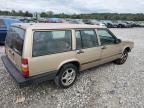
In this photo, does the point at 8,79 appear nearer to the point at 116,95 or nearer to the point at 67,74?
the point at 67,74

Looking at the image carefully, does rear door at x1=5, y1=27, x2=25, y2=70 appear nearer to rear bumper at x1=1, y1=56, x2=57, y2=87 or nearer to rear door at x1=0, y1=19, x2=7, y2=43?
rear bumper at x1=1, y1=56, x2=57, y2=87

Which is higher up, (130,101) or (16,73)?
(16,73)

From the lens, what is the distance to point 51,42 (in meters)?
3.52

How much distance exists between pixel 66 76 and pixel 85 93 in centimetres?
65

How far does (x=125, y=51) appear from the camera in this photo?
6223mm

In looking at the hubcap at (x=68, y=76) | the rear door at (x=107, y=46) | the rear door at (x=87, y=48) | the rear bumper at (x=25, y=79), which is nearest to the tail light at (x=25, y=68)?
the rear bumper at (x=25, y=79)

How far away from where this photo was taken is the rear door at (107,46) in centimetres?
482

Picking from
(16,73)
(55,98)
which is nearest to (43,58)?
(16,73)

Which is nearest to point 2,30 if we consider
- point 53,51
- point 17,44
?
point 17,44

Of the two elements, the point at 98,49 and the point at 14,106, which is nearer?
the point at 14,106

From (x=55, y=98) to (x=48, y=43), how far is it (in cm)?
130

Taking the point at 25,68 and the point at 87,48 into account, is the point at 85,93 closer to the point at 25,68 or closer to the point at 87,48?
the point at 87,48

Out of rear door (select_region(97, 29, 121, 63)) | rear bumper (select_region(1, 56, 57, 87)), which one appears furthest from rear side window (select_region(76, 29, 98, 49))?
rear bumper (select_region(1, 56, 57, 87))

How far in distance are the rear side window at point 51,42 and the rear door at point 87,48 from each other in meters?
0.32
